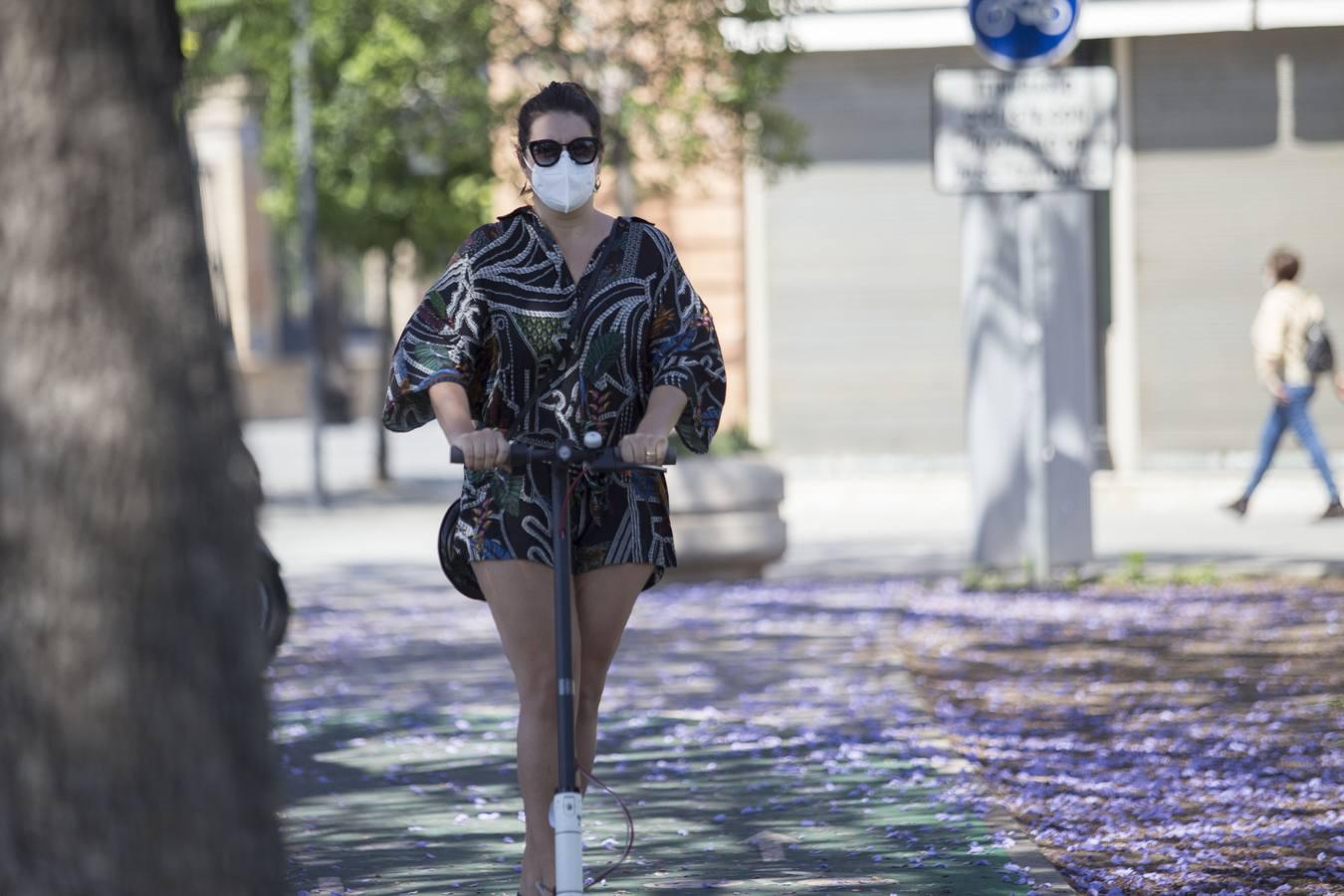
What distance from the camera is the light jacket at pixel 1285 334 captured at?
14.8 m

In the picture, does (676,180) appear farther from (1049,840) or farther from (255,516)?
(255,516)

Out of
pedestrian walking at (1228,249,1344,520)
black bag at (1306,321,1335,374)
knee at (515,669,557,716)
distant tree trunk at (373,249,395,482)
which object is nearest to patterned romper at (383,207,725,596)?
knee at (515,669,557,716)

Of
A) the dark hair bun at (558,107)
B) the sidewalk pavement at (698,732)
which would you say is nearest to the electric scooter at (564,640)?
the dark hair bun at (558,107)

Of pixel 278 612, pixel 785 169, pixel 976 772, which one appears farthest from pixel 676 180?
pixel 976 772

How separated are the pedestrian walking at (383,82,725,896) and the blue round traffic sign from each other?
22.7 feet

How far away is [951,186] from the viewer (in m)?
11.6

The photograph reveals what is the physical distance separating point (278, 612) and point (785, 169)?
31.0 ft

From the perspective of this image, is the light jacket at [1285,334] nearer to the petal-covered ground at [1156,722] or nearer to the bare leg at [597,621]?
the petal-covered ground at [1156,722]

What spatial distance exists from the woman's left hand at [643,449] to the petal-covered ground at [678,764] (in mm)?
1437

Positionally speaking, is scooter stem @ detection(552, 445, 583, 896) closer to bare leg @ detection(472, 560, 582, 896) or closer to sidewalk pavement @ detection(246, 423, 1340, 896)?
bare leg @ detection(472, 560, 582, 896)

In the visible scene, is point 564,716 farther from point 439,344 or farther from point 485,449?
point 439,344

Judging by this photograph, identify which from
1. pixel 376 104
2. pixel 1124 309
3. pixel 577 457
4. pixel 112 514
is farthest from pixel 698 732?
pixel 1124 309

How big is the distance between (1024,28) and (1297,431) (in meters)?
4.68

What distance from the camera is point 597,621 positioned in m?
4.79
